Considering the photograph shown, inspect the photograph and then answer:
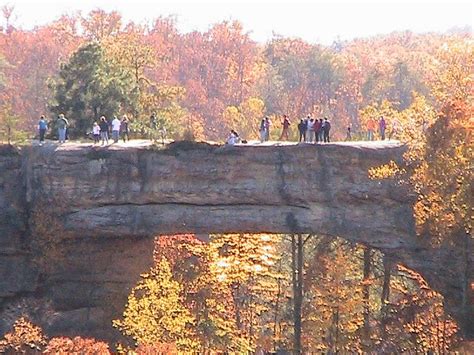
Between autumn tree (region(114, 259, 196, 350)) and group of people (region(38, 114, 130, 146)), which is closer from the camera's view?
autumn tree (region(114, 259, 196, 350))

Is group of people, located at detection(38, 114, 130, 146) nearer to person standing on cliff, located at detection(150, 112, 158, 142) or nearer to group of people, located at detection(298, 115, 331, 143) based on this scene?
person standing on cliff, located at detection(150, 112, 158, 142)

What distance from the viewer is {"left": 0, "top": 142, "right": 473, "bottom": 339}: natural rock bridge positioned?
21.3m

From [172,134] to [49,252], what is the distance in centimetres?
711

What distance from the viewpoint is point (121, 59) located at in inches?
1217

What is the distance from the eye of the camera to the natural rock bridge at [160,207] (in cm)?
2127

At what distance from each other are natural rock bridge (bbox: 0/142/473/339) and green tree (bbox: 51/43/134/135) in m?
3.64

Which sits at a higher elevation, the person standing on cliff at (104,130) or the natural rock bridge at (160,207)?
the person standing on cliff at (104,130)

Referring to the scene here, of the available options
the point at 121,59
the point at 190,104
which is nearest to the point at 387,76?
the point at 190,104

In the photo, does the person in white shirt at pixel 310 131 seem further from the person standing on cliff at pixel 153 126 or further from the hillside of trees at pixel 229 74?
the hillside of trees at pixel 229 74

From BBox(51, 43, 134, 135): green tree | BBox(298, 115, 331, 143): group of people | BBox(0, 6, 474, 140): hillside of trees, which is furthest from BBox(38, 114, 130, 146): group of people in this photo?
BBox(0, 6, 474, 140): hillside of trees

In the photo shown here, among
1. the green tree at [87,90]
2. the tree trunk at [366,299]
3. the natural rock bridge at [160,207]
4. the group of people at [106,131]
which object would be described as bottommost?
the tree trunk at [366,299]

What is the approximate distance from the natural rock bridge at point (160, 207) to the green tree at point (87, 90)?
364cm

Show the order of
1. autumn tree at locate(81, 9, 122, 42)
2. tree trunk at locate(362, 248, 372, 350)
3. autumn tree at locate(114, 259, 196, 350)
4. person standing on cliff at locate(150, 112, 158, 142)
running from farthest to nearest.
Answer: autumn tree at locate(81, 9, 122, 42)
person standing on cliff at locate(150, 112, 158, 142)
tree trunk at locate(362, 248, 372, 350)
autumn tree at locate(114, 259, 196, 350)

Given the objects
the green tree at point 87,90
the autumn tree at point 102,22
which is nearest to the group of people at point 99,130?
the green tree at point 87,90
